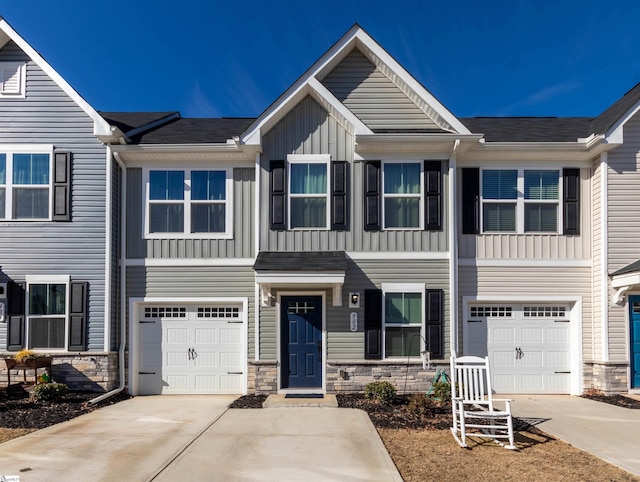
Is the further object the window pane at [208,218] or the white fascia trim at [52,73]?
the window pane at [208,218]

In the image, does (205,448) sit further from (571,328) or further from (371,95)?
(571,328)

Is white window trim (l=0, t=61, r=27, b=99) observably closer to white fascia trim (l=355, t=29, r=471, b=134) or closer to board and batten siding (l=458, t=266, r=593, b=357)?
white fascia trim (l=355, t=29, r=471, b=134)

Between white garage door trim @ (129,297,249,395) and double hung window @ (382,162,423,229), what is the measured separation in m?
3.68

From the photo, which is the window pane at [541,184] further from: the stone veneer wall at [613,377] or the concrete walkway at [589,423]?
the concrete walkway at [589,423]

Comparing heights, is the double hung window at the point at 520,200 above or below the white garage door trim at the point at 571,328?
above

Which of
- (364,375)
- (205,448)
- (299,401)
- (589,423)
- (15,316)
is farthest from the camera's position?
(15,316)

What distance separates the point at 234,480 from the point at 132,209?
274 inches

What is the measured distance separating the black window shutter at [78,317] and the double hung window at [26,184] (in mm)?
1710

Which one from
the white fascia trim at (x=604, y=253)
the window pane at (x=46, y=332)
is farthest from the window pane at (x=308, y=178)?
the white fascia trim at (x=604, y=253)

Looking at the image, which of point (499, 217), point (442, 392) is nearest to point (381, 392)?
point (442, 392)

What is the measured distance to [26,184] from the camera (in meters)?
10.2

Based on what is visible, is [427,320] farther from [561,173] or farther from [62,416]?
[62,416]

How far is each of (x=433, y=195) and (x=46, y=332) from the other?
8780 millimetres

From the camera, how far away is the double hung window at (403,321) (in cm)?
1002
